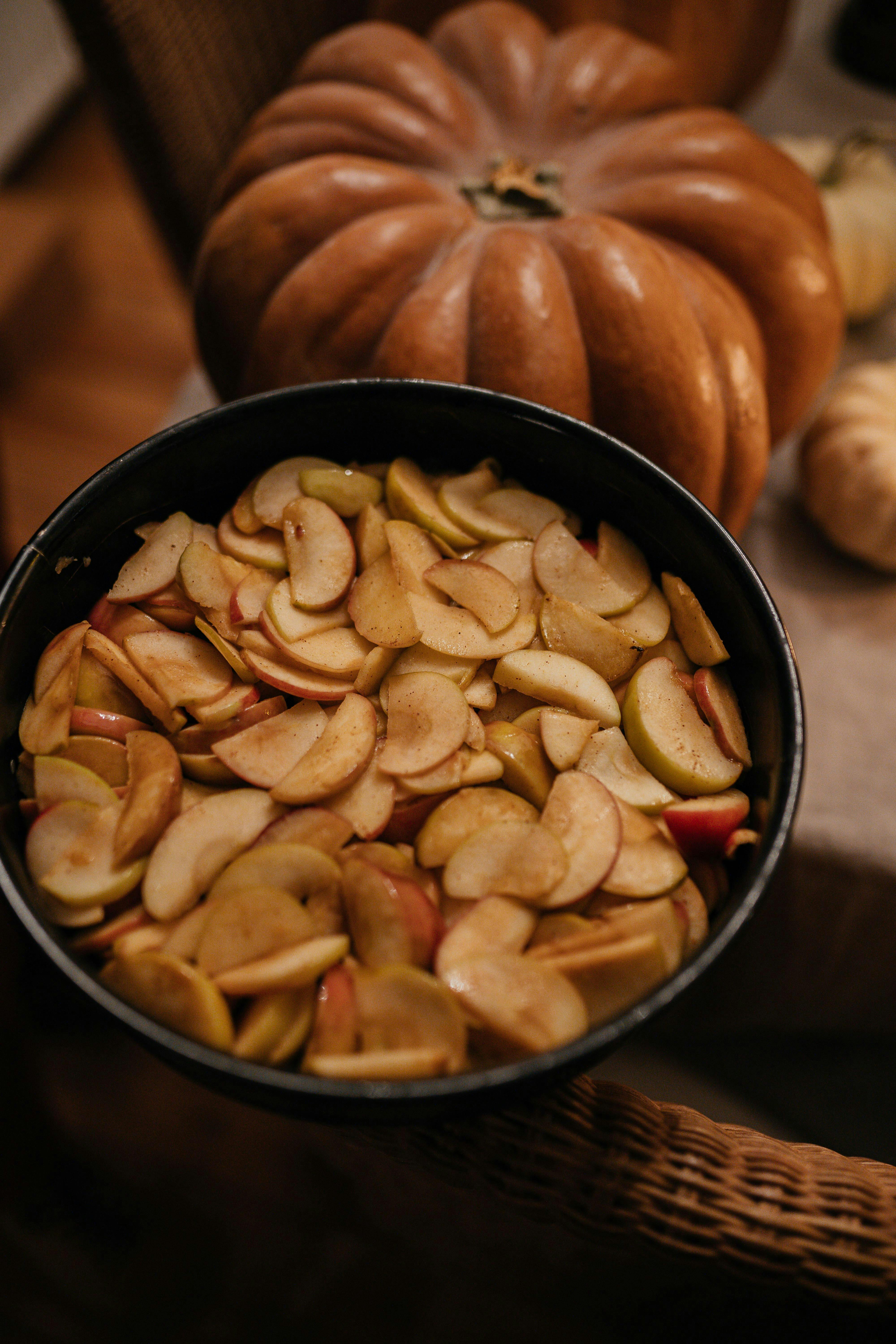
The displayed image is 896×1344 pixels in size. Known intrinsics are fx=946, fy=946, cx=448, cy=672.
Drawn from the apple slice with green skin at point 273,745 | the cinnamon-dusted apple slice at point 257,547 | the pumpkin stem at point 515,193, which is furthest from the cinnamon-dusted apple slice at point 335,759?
the pumpkin stem at point 515,193

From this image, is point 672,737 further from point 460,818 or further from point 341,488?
point 341,488

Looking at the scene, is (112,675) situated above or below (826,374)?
above

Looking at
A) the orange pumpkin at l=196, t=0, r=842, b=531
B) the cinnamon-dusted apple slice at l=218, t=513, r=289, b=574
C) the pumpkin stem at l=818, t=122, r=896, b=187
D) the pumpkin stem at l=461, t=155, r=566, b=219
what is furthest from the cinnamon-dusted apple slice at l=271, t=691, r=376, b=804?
the pumpkin stem at l=818, t=122, r=896, b=187

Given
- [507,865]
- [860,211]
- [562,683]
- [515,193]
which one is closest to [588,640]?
[562,683]

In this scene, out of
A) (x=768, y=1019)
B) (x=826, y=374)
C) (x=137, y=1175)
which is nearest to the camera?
(x=826, y=374)

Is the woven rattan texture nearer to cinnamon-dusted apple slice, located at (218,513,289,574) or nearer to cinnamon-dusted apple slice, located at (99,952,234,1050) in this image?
cinnamon-dusted apple slice, located at (99,952,234,1050)

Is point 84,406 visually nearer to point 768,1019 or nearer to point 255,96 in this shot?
point 255,96

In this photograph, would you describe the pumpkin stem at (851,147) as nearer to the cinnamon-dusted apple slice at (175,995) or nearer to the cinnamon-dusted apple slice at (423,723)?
the cinnamon-dusted apple slice at (423,723)

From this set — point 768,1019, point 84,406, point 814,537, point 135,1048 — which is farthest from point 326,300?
point 84,406

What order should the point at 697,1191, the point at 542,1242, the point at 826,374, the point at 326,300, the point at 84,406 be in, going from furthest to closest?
1. the point at 84,406
2. the point at 826,374
3. the point at 326,300
4. the point at 542,1242
5. the point at 697,1191
